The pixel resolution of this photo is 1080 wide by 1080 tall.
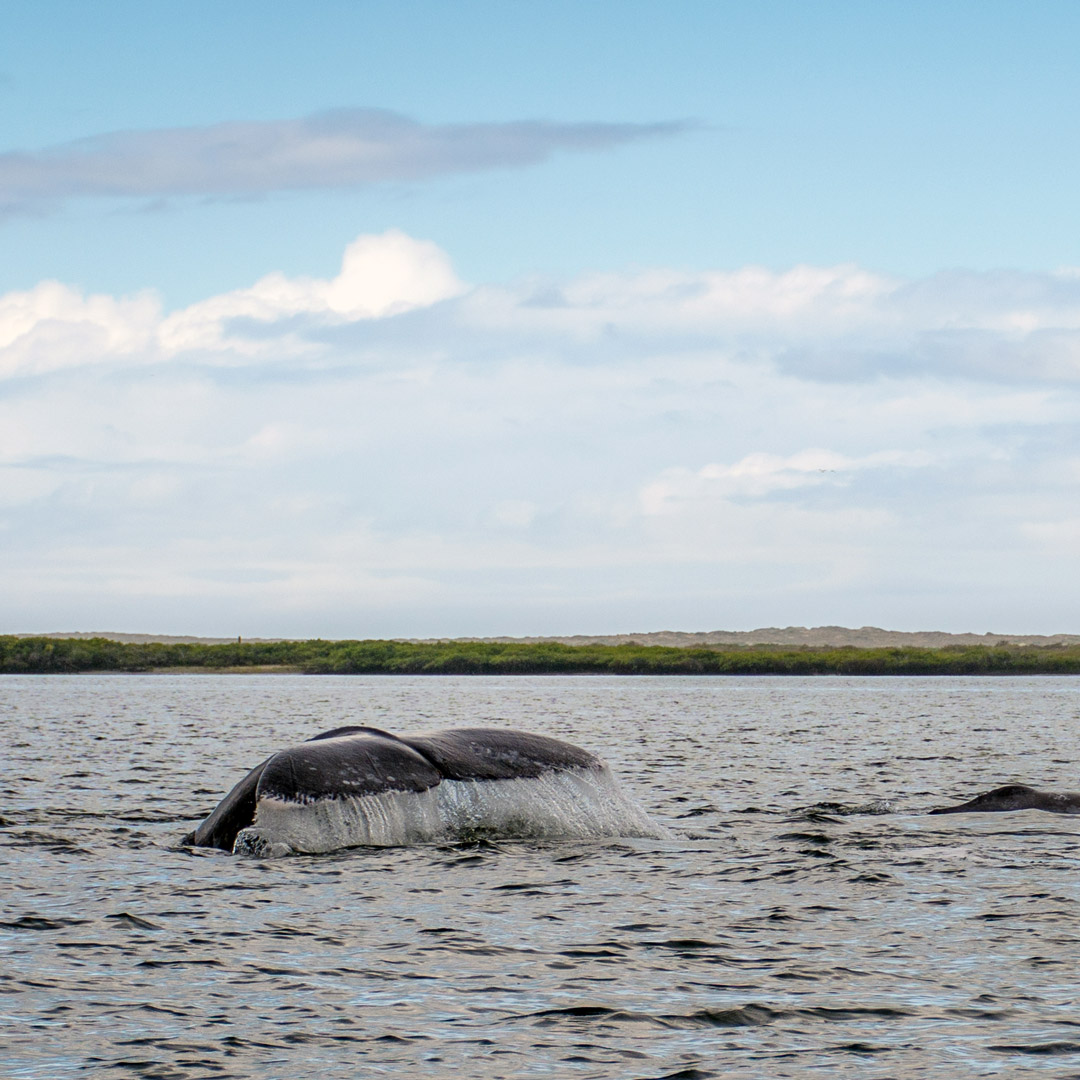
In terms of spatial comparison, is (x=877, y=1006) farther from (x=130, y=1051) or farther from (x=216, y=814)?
(x=216, y=814)

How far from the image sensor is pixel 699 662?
418 ft

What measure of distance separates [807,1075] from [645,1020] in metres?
1.19

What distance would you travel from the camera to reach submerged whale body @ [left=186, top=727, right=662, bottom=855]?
12336 millimetres

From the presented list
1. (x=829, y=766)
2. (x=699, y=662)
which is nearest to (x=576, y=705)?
(x=829, y=766)

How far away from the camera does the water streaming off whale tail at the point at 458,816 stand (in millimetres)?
12312

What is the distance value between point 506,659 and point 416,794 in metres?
113

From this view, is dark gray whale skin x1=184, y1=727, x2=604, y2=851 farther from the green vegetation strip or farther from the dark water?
the green vegetation strip

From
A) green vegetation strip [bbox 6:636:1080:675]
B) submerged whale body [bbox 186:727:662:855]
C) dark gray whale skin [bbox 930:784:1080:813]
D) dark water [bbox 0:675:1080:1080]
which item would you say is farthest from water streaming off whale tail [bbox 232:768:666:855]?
green vegetation strip [bbox 6:636:1080:675]

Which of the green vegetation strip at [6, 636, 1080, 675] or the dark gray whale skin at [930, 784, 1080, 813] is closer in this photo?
the dark gray whale skin at [930, 784, 1080, 813]

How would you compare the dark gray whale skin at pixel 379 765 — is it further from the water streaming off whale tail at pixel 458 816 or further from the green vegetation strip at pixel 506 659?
the green vegetation strip at pixel 506 659

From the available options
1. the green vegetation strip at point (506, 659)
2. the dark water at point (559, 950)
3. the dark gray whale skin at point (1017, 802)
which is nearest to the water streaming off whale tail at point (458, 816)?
the dark water at point (559, 950)

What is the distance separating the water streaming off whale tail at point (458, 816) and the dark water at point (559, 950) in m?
0.31

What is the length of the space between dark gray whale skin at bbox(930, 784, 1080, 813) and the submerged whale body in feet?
14.1

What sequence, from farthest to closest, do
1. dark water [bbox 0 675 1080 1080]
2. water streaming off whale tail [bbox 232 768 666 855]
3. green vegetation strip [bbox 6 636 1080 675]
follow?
green vegetation strip [bbox 6 636 1080 675] → water streaming off whale tail [bbox 232 768 666 855] → dark water [bbox 0 675 1080 1080]
